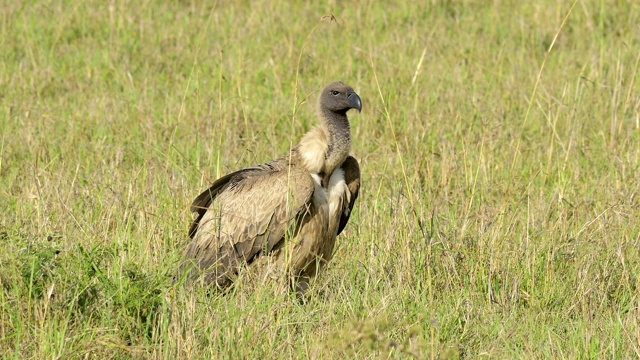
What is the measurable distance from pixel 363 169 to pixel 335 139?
154 centimetres

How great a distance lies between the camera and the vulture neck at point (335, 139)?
18.8 feet

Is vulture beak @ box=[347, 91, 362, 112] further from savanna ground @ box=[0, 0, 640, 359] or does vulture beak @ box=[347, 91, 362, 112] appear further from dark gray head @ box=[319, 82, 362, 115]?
savanna ground @ box=[0, 0, 640, 359]

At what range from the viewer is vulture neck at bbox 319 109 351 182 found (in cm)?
573

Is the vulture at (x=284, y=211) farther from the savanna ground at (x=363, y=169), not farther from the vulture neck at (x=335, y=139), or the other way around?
the savanna ground at (x=363, y=169)

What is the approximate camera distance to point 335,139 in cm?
579

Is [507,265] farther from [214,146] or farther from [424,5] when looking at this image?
[424,5]

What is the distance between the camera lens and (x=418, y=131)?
7684 mm

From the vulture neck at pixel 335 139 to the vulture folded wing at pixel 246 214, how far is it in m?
0.21

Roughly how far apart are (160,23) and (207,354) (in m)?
6.17

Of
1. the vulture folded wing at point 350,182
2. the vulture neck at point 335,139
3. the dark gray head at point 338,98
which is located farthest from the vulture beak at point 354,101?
the vulture folded wing at point 350,182

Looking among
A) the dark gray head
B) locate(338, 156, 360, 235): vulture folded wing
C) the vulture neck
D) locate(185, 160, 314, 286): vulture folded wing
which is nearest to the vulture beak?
the dark gray head

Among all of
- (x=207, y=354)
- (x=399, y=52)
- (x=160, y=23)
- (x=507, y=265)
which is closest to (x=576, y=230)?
(x=507, y=265)

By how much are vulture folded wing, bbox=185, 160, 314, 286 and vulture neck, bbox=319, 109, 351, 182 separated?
8.1 inches

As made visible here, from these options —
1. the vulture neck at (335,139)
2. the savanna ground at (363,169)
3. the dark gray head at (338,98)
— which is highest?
the dark gray head at (338,98)
